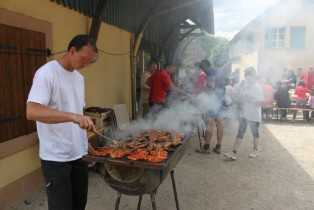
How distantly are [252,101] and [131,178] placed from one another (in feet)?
12.5

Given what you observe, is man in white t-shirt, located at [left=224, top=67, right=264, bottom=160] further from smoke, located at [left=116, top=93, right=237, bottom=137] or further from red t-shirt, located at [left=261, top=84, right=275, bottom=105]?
red t-shirt, located at [left=261, top=84, right=275, bottom=105]

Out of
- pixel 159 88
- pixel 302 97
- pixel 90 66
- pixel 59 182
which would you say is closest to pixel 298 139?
pixel 302 97

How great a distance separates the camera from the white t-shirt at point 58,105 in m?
2.18

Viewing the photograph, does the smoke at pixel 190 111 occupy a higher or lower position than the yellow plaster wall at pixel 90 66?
lower

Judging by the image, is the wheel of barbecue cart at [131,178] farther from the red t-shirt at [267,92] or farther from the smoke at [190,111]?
the red t-shirt at [267,92]

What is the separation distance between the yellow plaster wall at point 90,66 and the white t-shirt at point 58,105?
5.37 feet

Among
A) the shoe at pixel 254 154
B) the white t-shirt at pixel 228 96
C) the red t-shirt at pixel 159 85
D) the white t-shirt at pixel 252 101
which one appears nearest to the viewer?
the white t-shirt at pixel 252 101

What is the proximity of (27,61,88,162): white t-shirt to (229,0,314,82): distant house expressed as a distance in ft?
33.4

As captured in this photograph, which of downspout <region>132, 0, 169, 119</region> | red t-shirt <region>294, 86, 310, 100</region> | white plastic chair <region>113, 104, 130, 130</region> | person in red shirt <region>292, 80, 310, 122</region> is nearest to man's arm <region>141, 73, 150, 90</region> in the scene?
downspout <region>132, 0, 169, 119</region>

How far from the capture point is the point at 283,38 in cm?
1581

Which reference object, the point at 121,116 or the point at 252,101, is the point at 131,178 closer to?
the point at 121,116

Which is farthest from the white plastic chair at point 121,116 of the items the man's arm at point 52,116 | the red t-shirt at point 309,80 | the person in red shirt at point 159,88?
the red t-shirt at point 309,80

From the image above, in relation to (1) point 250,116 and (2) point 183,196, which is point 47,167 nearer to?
(2) point 183,196

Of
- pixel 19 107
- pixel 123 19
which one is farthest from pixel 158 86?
pixel 19 107
